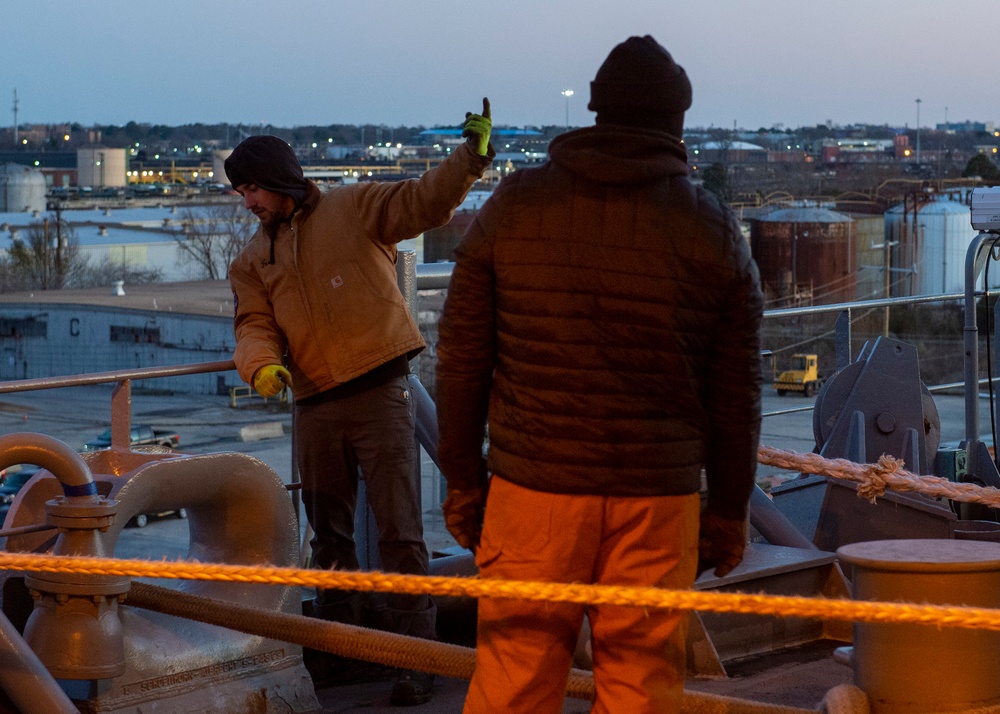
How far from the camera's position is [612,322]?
2971 mm

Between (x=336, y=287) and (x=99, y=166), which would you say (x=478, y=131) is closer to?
(x=336, y=287)

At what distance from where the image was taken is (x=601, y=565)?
309 centimetres

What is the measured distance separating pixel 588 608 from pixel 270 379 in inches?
69.3

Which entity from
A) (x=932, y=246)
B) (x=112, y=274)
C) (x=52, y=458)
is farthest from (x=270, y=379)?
(x=112, y=274)

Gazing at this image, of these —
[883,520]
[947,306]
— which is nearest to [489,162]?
[883,520]

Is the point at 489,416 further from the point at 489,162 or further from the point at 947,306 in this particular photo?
the point at 947,306

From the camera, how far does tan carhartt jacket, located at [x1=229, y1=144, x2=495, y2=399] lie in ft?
15.2

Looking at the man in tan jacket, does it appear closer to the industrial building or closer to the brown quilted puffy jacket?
the brown quilted puffy jacket

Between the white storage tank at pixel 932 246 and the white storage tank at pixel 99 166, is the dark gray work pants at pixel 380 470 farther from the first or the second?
the white storage tank at pixel 99 166

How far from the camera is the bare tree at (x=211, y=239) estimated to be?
70.1m

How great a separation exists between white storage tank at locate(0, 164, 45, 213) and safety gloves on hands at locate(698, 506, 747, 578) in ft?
294

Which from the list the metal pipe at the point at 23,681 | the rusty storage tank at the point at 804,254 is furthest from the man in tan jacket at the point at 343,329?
the rusty storage tank at the point at 804,254

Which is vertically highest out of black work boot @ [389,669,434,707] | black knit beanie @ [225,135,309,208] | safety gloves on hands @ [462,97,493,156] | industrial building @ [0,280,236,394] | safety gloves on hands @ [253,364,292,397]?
safety gloves on hands @ [462,97,493,156]

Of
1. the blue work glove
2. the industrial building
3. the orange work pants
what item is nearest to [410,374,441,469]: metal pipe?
the blue work glove
